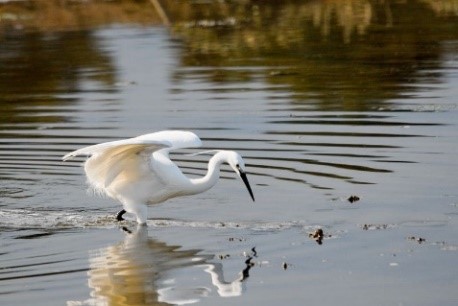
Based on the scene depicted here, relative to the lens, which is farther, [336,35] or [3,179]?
[336,35]

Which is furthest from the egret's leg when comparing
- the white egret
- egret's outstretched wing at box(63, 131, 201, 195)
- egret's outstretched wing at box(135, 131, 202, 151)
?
egret's outstretched wing at box(135, 131, 202, 151)

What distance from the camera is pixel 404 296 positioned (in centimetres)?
908

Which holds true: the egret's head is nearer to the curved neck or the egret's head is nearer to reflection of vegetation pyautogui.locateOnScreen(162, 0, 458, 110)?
the curved neck

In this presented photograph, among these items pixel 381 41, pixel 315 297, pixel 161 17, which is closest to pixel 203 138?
→ pixel 315 297

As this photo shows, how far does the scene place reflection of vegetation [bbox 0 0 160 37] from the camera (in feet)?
113

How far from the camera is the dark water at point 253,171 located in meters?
9.76

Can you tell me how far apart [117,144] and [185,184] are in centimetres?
102

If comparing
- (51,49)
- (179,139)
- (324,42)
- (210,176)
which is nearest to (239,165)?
(210,176)

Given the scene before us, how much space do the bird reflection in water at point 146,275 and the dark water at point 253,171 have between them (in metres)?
0.02

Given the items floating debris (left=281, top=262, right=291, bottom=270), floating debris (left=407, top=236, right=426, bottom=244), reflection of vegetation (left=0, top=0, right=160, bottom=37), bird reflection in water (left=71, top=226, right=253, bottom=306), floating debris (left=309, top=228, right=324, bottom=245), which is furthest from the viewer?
reflection of vegetation (left=0, top=0, right=160, bottom=37)

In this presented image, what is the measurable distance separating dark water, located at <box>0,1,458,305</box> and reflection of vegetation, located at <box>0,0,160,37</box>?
6.77 meters

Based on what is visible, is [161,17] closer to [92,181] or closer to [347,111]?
[347,111]

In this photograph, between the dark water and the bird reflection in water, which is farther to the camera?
the dark water

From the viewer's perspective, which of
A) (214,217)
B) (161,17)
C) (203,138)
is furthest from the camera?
(161,17)
